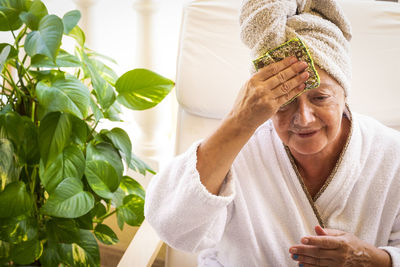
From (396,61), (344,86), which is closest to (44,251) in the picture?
(344,86)

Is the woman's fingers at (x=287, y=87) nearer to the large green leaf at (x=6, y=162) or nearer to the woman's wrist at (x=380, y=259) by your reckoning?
the woman's wrist at (x=380, y=259)

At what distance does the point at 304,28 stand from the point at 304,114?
0.62 feet

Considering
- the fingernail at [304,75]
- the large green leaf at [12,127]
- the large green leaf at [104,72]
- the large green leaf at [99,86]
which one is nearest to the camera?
the fingernail at [304,75]

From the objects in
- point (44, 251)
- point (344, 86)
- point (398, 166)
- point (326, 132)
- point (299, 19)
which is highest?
→ point (299, 19)

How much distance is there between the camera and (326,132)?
40.7 inches

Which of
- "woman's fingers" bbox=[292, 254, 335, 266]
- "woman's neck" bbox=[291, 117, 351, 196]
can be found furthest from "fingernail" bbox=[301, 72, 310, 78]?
"woman's fingers" bbox=[292, 254, 335, 266]

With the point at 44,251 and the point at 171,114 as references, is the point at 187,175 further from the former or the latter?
the point at 171,114

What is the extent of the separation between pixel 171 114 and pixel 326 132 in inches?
39.5

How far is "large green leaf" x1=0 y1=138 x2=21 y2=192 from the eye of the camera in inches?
43.2

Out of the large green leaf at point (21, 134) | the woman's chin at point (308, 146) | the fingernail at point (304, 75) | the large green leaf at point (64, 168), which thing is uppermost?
the fingernail at point (304, 75)

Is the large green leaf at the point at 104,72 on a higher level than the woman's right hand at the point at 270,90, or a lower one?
lower

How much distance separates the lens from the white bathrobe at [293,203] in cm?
111

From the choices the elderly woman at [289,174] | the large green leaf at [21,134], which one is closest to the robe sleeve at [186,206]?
the elderly woman at [289,174]

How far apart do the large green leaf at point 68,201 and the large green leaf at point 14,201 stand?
0.20ft
